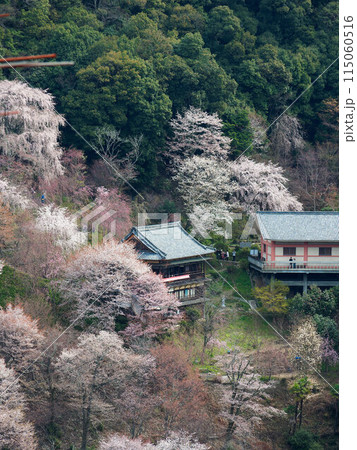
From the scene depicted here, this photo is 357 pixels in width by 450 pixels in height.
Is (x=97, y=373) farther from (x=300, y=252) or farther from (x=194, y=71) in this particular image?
(x=194, y=71)

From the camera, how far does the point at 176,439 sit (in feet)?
62.4

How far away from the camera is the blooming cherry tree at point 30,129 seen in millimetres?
27922

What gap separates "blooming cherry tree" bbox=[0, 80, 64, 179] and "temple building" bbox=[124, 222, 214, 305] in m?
5.79

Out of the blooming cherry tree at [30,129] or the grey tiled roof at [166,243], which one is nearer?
the grey tiled roof at [166,243]

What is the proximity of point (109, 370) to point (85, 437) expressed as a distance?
81.8 inches

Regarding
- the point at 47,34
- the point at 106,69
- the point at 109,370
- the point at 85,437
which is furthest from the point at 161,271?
the point at 47,34

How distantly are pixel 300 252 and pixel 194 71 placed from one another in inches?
470

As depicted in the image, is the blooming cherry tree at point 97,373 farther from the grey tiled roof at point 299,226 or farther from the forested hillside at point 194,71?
the forested hillside at point 194,71

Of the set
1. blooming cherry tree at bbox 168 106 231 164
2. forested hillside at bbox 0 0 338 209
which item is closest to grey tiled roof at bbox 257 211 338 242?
forested hillside at bbox 0 0 338 209

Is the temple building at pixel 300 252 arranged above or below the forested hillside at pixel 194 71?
below

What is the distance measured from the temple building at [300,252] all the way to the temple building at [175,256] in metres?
3.13

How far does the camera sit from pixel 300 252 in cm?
2795

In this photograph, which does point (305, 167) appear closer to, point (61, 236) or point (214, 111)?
point (214, 111)

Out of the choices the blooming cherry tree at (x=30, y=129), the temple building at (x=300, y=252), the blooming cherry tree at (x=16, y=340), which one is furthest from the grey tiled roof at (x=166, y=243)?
the blooming cherry tree at (x=16, y=340)
